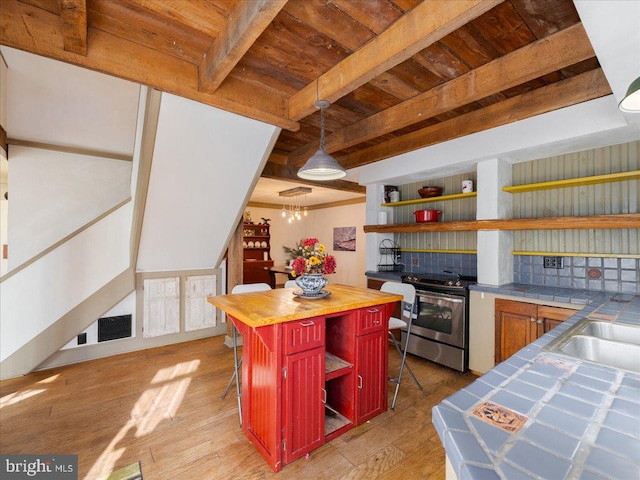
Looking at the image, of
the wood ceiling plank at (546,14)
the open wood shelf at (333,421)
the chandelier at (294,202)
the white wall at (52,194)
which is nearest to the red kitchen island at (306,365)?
the open wood shelf at (333,421)

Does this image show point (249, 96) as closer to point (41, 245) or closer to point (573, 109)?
point (573, 109)

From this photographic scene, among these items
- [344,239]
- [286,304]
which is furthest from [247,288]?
[344,239]

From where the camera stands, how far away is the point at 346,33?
70.4 inches

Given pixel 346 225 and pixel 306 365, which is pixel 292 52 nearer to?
pixel 306 365

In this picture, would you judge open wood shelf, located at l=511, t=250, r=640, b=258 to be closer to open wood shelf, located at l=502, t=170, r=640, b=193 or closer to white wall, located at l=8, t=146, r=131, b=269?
open wood shelf, located at l=502, t=170, r=640, b=193

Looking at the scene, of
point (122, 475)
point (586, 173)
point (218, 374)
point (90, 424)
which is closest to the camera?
point (122, 475)

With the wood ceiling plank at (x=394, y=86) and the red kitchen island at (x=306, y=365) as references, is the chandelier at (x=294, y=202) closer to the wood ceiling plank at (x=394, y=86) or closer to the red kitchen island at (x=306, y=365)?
the wood ceiling plank at (x=394, y=86)

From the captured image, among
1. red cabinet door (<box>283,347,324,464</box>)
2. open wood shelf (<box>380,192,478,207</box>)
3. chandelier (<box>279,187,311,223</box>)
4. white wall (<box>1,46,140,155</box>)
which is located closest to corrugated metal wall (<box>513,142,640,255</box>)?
open wood shelf (<box>380,192,478,207</box>)

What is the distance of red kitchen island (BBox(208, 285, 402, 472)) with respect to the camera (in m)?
1.75

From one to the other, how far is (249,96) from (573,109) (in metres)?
2.62

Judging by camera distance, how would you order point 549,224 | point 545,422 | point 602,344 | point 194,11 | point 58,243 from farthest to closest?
point 58,243, point 549,224, point 194,11, point 602,344, point 545,422

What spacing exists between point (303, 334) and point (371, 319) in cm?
62

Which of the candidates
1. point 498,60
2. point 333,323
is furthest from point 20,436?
point 498,60

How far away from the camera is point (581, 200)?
2773mm
